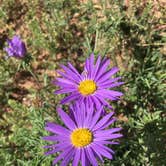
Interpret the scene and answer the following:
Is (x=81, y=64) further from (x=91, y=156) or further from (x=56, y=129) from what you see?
(x=91, y=156)

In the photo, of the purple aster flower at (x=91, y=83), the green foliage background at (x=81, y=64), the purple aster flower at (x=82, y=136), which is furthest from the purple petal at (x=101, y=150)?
the green foliage background at (x=81, y=64)

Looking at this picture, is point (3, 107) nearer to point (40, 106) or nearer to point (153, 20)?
point (40, 106)

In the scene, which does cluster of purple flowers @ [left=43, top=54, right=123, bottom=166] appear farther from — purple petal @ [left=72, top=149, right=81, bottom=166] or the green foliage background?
the green foliage background

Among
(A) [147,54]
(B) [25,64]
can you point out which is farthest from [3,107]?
(A) [147,54]

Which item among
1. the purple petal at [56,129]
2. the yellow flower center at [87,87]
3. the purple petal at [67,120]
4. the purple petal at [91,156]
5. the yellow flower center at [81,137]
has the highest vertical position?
the yellow flower center at [87,87]

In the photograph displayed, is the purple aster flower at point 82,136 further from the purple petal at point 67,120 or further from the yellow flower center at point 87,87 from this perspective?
the yellow flower center at point 87,87

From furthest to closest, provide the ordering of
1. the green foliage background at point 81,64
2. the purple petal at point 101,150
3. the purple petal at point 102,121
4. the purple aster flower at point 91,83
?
the green foliage background at point 81,64 → the purple aster flower at point 91,83 → the purple petal at point 102,121 → the purple petal at point 101,150

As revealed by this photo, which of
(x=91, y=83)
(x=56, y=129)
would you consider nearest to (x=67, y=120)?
(x=56, y=129)
